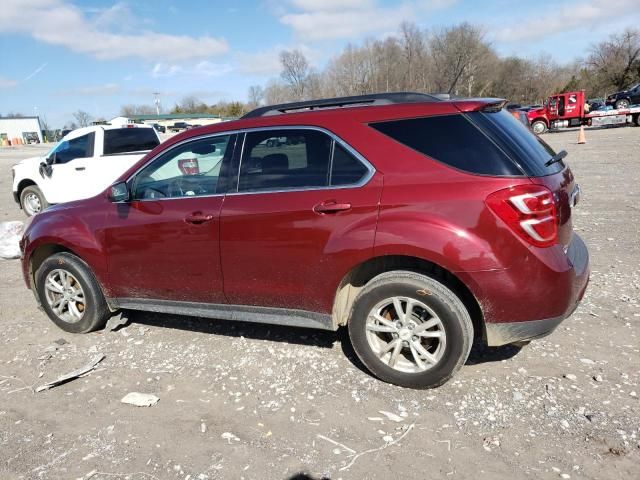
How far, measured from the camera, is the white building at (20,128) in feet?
271

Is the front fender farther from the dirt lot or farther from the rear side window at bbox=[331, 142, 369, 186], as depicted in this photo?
the rear side window at bbox=[331, 142, 369, 186]

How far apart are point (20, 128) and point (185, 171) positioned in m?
99.2

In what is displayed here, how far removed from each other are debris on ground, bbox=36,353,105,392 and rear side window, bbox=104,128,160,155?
22.0 ft

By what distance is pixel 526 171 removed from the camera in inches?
113

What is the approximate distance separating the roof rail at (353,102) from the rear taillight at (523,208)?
0.82m

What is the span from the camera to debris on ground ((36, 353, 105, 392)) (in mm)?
3623

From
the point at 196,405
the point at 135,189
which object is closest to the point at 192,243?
the point at 135,189

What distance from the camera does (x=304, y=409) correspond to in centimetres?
317

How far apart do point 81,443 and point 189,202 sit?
1.76 metres

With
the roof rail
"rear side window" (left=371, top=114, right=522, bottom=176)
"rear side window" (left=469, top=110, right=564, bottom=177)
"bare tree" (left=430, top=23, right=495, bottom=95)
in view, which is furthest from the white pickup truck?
"bare tree" (left=430, top=23, right=495, bottom=95)

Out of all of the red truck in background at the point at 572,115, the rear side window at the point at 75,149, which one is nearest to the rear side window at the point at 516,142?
the rear side window at the point at 75,149

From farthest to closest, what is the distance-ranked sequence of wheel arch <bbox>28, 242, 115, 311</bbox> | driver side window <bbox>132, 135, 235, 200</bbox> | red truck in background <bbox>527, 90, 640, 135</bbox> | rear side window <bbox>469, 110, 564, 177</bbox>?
red truck in background <bbox>527, 90, 640, 135</bbox> → wheel arch <bbox>28, 242, 115, 311</bbox> → driver side window <bbox>132, 135, 235, 200</bbox> → rear side window <bbox>469, 110, 564, 177</bbox>

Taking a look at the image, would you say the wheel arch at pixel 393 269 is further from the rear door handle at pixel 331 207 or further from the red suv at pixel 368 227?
the rear door handle at pixel 331 207

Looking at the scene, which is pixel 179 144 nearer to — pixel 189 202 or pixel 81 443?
pixel 189 202
